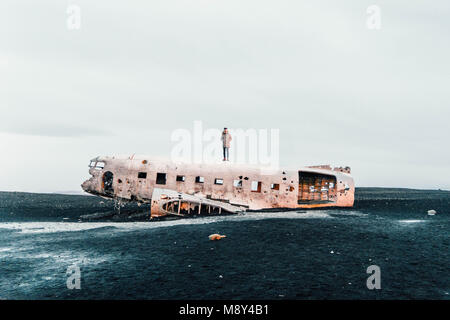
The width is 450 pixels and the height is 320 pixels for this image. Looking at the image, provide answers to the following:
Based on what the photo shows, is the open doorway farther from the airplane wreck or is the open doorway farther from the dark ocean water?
the dark ocean water

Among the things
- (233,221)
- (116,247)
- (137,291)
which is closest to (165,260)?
(137,291)

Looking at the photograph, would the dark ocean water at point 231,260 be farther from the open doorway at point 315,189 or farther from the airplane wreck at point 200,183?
the open doorway at point 315,189

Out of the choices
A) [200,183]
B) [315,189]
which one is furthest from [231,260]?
[315,189]

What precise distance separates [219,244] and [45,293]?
7566 millimetres

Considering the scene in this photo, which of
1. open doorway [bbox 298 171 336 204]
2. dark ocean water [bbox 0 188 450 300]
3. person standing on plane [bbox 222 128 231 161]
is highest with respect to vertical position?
person standing on plane [bbox 222 128 231 161]

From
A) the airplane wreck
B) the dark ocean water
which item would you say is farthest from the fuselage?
the dark ocean water

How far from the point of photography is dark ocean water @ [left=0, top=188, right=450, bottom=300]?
8672 millimetres

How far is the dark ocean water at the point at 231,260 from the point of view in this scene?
8672mm

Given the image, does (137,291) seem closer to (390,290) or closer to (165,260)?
(165,260)

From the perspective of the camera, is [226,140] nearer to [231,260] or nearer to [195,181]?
[195,181]

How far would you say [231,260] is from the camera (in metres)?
11.4
